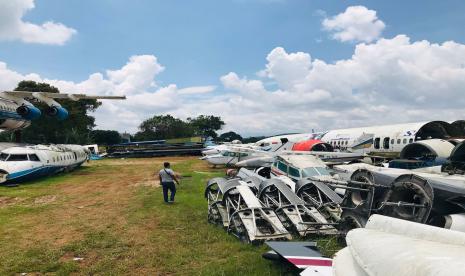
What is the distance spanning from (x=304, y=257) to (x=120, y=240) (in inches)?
208

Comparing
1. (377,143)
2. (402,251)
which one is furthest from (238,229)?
(377,143)

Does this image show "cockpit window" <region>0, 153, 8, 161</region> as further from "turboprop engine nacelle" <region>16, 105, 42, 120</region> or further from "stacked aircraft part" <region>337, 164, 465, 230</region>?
"stacked aircraft part" <region>337, 164, 465, 230</region>

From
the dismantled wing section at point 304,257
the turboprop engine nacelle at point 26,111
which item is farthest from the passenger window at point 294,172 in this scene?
the turboprop engine nacelle at point 26,111

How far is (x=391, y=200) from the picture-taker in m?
6.43

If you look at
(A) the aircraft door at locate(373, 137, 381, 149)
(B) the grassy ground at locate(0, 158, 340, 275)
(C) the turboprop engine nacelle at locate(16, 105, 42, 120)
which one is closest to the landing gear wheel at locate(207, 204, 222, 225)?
(B) the grassy ground at locate(0, 158, 340, 275)

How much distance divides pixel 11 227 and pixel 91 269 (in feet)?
18.1

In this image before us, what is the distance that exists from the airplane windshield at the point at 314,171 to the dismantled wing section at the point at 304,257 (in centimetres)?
682

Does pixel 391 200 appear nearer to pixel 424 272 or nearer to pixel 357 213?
pixel 357 213

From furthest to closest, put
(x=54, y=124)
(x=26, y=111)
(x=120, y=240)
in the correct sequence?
(x=54, y=124) → (x=26, y=111) → (x=120, y=240)

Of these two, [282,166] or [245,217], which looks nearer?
[245,217]

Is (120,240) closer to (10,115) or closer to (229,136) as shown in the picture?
(10,115)

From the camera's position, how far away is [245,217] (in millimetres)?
8773

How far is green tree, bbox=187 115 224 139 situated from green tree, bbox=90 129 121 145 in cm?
2431

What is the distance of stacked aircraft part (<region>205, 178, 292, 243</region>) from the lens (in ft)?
26.6
